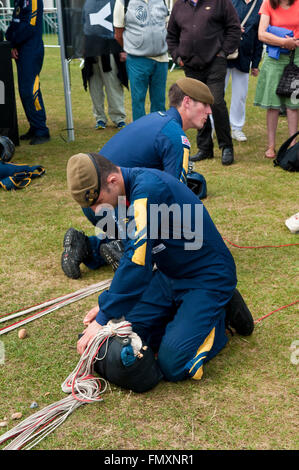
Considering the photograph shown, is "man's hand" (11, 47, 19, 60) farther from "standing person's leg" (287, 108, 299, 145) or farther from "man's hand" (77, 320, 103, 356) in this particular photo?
"man's hand" (77, 320, 103, 356)

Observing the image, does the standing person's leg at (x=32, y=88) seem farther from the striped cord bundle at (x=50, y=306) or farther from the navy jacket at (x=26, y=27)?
the striped cord bundle at (x=50, y=306)

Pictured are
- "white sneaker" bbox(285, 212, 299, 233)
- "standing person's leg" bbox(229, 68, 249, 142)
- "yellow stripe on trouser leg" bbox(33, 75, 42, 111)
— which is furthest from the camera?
"yellow stripe on trouser leg" bbox(33, 75, 42, 111)

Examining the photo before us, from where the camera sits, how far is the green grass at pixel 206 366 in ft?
8.08

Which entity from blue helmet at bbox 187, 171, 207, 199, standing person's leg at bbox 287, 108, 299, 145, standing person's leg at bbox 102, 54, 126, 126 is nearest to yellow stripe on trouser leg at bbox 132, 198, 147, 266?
blue helmet at bbox 187, 171, 207, 199

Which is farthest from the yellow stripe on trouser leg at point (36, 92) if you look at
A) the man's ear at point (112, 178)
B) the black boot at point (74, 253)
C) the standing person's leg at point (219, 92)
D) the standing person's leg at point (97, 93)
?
the man's ear at point (112, 178)

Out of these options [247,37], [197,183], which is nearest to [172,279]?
[197,183]

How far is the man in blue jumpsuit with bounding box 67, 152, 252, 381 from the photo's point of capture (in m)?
2.56

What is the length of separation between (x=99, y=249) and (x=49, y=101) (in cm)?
657

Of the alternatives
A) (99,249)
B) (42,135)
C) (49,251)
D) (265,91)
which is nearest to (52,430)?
(99,249)

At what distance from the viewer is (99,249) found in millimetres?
3941

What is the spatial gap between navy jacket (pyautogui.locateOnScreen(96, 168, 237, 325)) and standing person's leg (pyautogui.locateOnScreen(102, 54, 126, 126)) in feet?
16.7

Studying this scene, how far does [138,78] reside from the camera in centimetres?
636

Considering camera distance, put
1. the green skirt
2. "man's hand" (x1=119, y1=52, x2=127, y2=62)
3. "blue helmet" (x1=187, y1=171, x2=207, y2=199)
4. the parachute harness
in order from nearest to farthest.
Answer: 1. the parachute harness
2. "blue helmet" (x1=187, y1=171, x2=207, y2=199)
3. the green skirt
4. "man's hand" (x1=119, y1=52, x2=127, y2=62)
